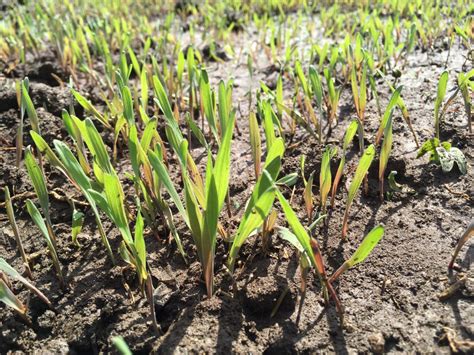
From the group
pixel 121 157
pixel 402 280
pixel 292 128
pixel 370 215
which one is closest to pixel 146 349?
pixel 402 280

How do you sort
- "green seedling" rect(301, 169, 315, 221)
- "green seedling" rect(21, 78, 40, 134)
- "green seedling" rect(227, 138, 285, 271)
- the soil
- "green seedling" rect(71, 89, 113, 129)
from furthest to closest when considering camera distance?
1. "green seedling" rect(71, 89, 113, 129)
2. "green seedling" rect(21, 78, 40, 134)
3. "green seedling" rect(301, 169, 315, 221)
4. the soil
5. "green seedling" rect(227, 138, 285, 271)

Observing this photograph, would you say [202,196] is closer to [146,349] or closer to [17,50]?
[146,349]

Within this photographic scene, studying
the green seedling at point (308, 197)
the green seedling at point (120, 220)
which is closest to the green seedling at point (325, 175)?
the green seedling at point (308, 197)

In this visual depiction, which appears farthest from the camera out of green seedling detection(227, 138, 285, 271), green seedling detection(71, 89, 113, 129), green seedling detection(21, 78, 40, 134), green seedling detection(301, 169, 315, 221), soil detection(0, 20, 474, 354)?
green seedling detection(71, 89, 113, 129)

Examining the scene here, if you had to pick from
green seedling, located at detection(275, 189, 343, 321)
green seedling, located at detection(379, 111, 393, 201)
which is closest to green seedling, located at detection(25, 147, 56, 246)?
green seedling, located at detection(275, 189, 343, 321)

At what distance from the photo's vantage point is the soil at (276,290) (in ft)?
3.03

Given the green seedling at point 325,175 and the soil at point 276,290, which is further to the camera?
the green seedling at point 325,175

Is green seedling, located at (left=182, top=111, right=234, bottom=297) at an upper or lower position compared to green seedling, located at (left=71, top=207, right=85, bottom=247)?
upper

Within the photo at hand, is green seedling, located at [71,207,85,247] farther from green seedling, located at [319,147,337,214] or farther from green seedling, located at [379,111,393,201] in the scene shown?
green seedling, located at [379,111,393,201]

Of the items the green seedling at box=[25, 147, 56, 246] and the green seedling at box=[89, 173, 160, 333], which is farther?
the green seedling at box=[25, 147, 56, 246]

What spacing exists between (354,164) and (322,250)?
46cm

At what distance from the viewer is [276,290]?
0.99 meters

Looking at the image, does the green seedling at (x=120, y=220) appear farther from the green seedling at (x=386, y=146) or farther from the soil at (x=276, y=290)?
the green seedling at (x=386, y=146)

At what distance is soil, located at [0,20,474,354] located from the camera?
3.03 feet
